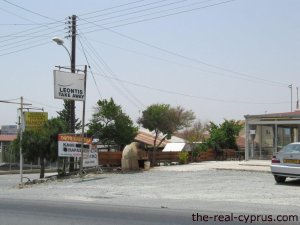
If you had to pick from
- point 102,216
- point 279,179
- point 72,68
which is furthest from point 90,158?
point 102,216

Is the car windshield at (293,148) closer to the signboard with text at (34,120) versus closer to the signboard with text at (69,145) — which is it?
the signboard with text at (69,145)

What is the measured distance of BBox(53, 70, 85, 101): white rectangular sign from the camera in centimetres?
2461

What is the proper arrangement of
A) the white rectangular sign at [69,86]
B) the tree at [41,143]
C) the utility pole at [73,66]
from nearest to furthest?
the white rectangular sign at [69,86], the tree at [41,143], the utility pole at [73,66]

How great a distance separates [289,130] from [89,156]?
1117 cm

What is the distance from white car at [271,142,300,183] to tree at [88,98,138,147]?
91.4ft

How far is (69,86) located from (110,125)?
20735mm

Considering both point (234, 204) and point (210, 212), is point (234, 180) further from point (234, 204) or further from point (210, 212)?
point (210, 212)

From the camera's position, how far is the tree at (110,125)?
1759 inches

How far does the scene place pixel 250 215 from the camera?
10797mm

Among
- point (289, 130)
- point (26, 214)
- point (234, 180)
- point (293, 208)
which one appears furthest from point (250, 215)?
point (289, 130)

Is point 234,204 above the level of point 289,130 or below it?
below

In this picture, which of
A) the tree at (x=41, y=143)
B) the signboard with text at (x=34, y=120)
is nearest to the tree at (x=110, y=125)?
the signboard with text at (x=34, y=120)

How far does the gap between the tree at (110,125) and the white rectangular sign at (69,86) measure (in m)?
19.7

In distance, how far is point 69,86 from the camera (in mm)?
24672
